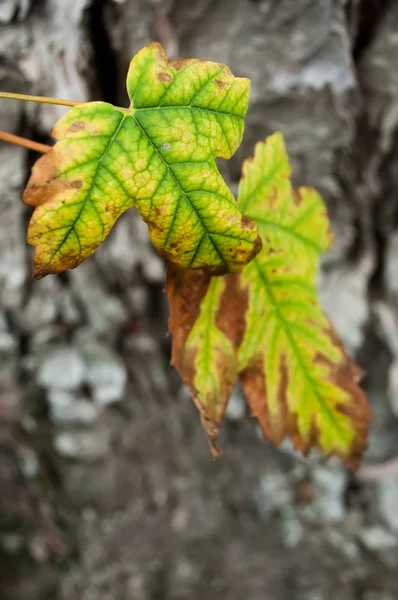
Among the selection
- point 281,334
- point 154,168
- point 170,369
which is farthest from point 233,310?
point 170,369

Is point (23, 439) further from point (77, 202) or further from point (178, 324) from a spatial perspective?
point (77, 202)

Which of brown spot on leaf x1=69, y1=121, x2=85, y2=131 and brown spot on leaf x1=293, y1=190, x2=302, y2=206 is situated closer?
brown spot on leaf x1=69, y1=121, x2=85, y2=131

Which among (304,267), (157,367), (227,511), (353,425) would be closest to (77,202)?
(304,267)

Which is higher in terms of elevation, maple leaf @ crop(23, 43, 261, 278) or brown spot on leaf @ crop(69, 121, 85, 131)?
brown spot on leaf @ crop(69, 121, 85, 131)

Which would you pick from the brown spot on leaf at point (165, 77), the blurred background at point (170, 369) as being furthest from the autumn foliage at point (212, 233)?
the blurred background at point (170, 369)

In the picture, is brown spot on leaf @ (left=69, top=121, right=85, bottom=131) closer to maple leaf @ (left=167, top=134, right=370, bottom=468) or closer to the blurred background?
maple leaf @ (left=167, top=134, right=370, bottom=468)

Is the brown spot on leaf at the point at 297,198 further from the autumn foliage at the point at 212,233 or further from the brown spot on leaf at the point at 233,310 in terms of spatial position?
the brown spot on leaf at the point at 233,310

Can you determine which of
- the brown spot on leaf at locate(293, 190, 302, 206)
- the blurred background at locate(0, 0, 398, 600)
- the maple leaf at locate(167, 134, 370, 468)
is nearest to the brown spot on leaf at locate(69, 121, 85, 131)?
the maple leaf at locate(167, 134, 370, 468)

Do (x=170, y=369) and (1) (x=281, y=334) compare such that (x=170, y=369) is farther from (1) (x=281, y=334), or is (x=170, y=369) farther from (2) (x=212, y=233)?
(2) (x=212, y=233)
